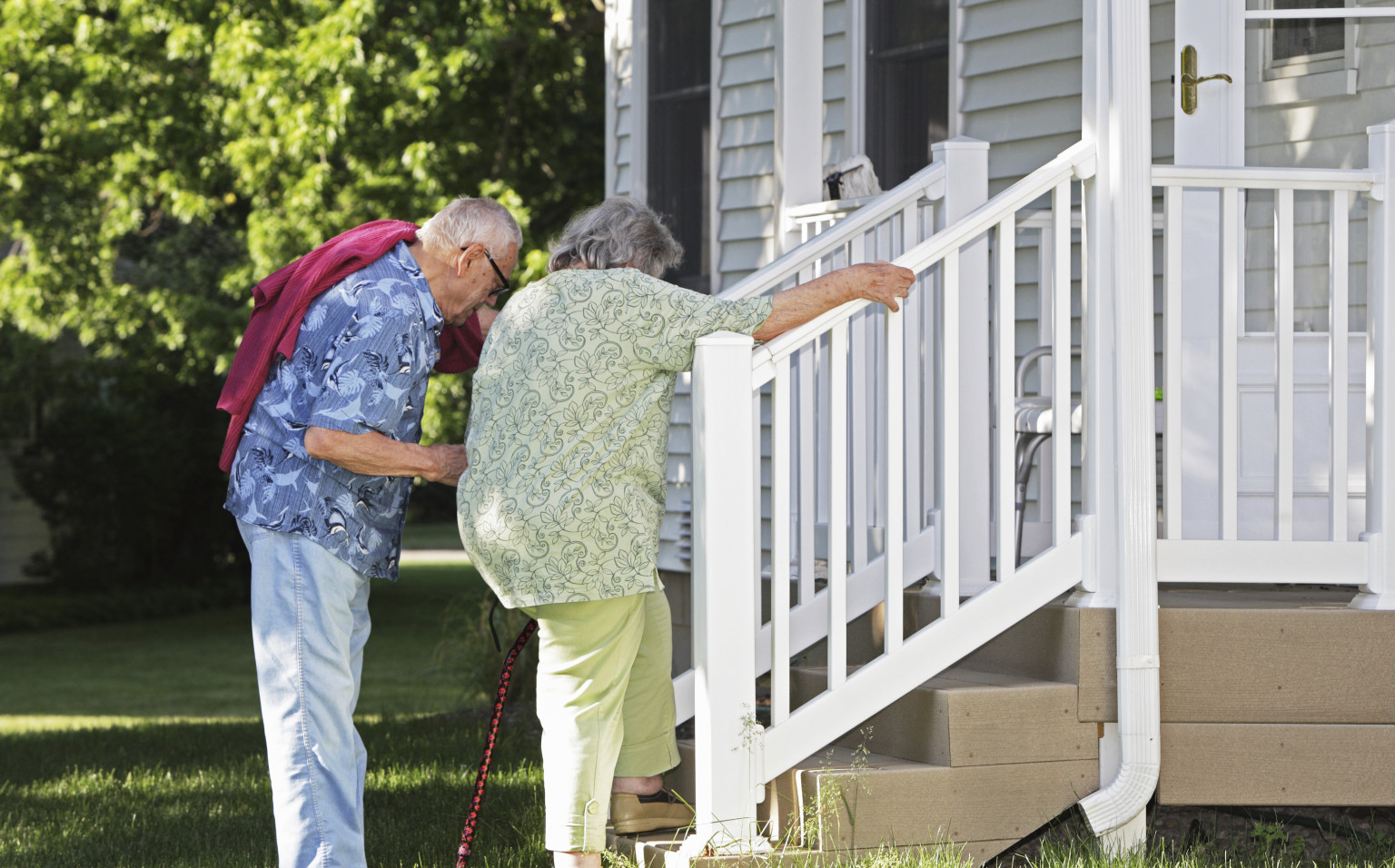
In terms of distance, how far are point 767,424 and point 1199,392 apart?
112 inches

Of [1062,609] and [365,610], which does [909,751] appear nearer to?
[1062,609]

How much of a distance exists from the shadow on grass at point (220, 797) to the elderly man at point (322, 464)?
859 millimetres

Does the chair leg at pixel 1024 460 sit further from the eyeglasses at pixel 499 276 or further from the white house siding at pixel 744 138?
the white house siding at pixel 744 138

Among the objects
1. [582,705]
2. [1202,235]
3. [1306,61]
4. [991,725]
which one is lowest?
[991,725]

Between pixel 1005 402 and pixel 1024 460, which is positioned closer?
pixel 1005 402

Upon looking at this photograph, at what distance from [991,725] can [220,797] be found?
332 cm

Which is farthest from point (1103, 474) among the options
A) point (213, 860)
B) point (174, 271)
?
point (174, 271)

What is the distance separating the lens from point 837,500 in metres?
3.45

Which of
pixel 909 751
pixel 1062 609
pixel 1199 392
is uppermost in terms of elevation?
pixel 1199 392

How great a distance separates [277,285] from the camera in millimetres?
3334

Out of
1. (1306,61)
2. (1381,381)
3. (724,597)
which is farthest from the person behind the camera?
(1306,61)

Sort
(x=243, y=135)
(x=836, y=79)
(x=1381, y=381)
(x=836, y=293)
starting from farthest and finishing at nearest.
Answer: (x=243, y=135), (x=836, y=79), (x=1381, y=381), (x=836, y=293)

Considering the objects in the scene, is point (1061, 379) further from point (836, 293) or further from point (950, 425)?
point (836, 293)

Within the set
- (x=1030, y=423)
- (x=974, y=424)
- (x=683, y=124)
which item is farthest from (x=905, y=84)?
(x=974, y=424)
